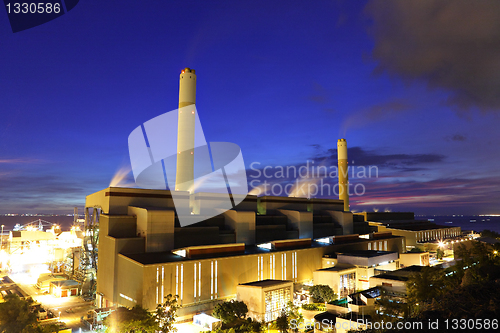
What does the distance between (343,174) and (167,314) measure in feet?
225

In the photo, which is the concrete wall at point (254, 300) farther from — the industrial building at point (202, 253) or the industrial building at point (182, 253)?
the industrial building at point (182, 253)

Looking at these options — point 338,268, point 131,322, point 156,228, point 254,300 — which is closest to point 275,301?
point 254,300

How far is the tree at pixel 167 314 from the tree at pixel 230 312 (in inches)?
170

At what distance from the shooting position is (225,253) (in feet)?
134

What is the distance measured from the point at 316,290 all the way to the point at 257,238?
46.5ft

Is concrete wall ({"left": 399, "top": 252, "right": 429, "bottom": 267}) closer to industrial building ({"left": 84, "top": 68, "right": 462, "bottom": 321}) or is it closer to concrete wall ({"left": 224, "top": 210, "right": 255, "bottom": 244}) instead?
industrial building ({"left": 84, "top": 68, "right": 462, "bottom": 321})

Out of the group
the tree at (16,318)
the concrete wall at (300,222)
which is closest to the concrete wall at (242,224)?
the concrete wall at (300,222)

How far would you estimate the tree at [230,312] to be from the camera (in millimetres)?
31420

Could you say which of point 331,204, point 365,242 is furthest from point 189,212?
point 331,204

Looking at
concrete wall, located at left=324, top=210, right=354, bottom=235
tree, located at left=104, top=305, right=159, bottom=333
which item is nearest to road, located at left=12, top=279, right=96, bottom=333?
tree, located at left=104, top=305, right=159, bottom=333

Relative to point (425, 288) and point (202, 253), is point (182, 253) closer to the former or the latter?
point (202, 253)

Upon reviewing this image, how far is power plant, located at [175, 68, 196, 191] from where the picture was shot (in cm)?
5450

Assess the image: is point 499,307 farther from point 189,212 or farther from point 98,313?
point 189,212

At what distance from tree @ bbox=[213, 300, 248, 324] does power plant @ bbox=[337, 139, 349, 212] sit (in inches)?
2361
